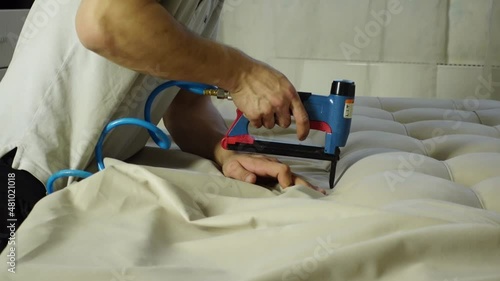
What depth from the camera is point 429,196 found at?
76 centimetres

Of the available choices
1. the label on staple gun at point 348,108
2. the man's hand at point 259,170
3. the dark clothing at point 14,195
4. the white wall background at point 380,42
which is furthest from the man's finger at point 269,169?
the white wall background at point 380,42

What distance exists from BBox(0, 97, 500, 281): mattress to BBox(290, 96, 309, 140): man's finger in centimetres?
10

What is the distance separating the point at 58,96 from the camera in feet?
3.00

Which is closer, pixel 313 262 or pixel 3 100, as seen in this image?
pixel 313 262

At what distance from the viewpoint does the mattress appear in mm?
574

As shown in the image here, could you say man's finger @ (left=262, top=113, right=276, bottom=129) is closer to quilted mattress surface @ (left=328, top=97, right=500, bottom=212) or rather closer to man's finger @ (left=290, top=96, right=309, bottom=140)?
man's finger @ (left=290, top=96, right=309, bottom=140)

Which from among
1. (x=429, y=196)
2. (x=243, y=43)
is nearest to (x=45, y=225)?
(x=429, y=196)

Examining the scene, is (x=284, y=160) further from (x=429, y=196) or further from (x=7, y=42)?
(x=7, y=42)

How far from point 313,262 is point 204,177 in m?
0.32

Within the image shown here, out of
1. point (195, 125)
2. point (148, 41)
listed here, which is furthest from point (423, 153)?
point (148, 41)

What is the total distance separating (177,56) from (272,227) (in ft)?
0.96

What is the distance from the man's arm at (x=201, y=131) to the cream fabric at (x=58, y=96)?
0.71 feet

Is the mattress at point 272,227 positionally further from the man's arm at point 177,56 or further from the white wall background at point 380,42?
the white wall background at point 380,42

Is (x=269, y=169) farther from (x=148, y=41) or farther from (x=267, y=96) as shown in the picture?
(x=148, y=41)
